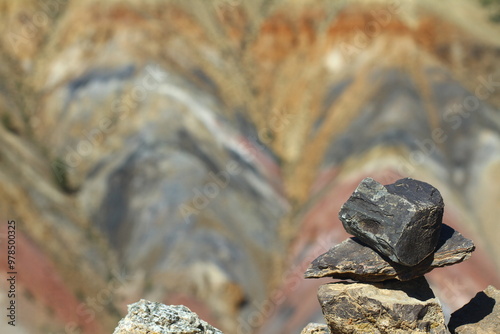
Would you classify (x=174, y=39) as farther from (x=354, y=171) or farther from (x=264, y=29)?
(x=354, y=171)

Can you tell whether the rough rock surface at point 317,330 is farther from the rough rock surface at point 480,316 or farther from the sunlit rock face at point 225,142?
the sunlit rock face at point 225,142

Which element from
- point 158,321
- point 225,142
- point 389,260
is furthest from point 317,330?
point 225,142

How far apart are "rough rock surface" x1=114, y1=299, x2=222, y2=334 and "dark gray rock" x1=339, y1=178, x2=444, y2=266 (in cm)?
272

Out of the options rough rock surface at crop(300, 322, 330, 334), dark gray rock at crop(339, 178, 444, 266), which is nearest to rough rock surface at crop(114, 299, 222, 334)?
rough rock surface at crop(300, 322, 330, 334)

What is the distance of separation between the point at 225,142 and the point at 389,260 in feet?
101

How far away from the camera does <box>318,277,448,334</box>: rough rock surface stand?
9547 millimetres

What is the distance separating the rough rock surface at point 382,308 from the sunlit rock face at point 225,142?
55.4 ft

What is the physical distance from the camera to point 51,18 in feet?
156

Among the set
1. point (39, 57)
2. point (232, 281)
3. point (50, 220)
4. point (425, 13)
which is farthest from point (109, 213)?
point (425, 13)

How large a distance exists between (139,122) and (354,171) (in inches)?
512

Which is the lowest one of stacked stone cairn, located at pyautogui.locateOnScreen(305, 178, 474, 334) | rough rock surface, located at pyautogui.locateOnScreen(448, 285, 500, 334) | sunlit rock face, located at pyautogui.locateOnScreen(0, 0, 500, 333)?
rough rock surface, located at pyautogui.locateOnScreen(448, 285, 500, 334)

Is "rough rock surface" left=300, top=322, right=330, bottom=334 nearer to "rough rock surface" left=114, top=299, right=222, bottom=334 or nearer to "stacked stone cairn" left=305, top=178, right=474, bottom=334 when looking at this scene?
"stacked stone cairn" left=305, top=178, right=474, bottom=334

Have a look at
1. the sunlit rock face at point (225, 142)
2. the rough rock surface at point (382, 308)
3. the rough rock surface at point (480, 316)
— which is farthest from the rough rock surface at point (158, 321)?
the sunlit rock face at point (225, 142)

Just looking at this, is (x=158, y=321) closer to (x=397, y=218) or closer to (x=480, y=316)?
(x=397, y=218)
